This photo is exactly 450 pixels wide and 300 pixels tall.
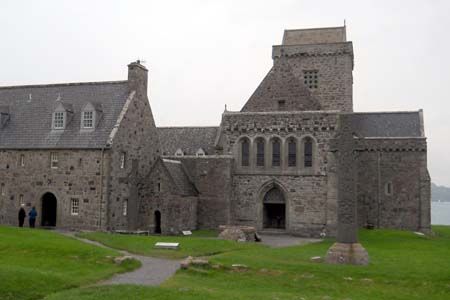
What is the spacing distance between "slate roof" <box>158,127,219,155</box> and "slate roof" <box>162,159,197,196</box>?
1239 centimetres

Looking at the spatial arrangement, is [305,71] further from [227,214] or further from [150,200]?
[150,200]

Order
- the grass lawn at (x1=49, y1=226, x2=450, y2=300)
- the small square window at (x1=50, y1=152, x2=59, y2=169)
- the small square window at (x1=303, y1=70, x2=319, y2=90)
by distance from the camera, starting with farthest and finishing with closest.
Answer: the small square window at (x1=303, y1=70, x2=319, y2=90) < the small square window at (x1=50, y1=152, x2=59, y2=169) < the grass lawn at (x1=49, y1=226, x2=450, y2=300)

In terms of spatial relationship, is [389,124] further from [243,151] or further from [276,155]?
[243,151]

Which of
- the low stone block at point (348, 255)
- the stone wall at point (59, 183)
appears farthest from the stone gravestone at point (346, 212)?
the stone wall at point (59, 183)

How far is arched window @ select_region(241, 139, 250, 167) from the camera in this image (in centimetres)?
4741

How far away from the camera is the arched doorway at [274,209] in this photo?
4659 centimetres

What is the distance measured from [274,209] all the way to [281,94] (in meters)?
9.84

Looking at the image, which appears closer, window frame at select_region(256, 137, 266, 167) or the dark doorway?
the dark doorway

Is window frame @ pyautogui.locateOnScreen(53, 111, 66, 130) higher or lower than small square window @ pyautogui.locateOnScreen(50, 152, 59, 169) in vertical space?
higher

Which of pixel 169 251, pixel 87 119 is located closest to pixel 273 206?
pixel 87 119

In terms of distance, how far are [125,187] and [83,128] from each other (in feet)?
17.6

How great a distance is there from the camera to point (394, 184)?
49.4m

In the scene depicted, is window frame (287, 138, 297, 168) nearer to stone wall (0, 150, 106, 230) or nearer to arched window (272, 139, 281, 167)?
arched window (272, 139, 281, 167)

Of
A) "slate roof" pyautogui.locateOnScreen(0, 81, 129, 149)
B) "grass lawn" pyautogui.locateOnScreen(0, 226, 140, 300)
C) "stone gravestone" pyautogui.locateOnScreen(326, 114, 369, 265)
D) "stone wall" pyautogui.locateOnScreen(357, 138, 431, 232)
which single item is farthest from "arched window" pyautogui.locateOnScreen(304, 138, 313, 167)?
"grass lawn" pyautogui.locateOnScreen(0, 226, 140, 300)
